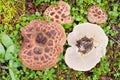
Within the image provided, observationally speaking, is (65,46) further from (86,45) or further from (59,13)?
(59,13)

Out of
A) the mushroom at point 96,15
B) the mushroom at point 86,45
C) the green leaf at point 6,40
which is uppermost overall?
the mushroom at point 96,15

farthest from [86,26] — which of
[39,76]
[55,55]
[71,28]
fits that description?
[39,76]

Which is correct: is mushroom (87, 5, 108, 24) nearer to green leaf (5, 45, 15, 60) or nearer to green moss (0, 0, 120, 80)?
green moss (0, 0, 120, 80)

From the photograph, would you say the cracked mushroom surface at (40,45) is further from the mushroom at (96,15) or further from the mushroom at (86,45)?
the mushroom at (96,15)

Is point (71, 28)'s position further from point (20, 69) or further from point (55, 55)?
point (20, 69)

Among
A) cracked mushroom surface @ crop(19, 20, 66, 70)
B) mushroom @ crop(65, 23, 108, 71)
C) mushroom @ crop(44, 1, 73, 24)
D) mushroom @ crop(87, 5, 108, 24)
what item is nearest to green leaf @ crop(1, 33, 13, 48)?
cracked mushroom surface @ crop(19, 20, 66, 70)

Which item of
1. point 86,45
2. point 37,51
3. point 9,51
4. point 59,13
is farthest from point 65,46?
point 9,51

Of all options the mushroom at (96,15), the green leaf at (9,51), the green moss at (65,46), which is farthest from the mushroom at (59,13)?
the green leaf at (9,51)
